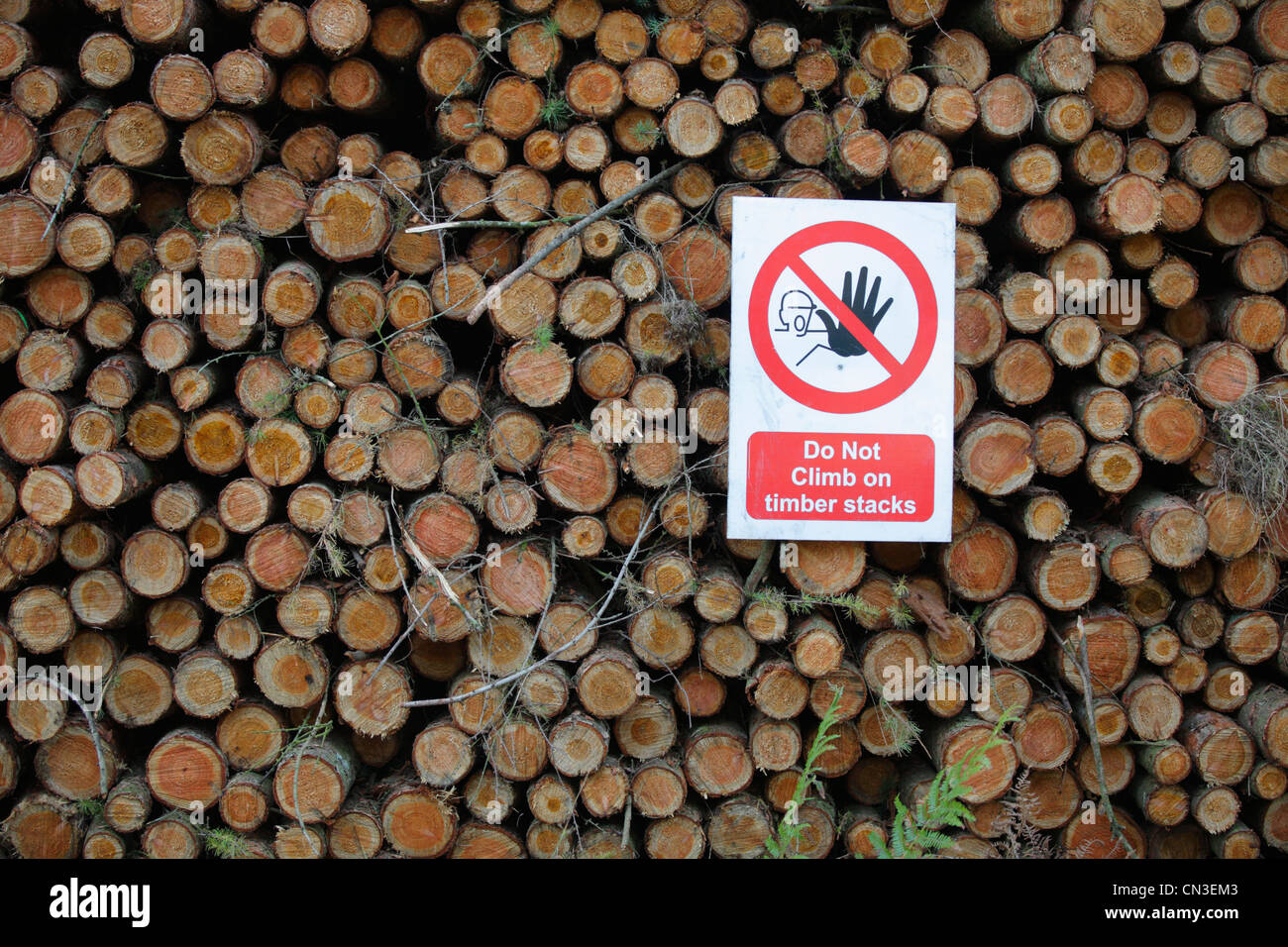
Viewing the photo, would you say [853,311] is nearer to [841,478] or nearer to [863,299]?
[863,299]

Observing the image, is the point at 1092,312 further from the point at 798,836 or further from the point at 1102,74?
the point at 798,836

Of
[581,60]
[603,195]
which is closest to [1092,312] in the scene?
[603,195]

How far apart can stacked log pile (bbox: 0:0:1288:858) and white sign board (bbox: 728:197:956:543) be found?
0.41 ft

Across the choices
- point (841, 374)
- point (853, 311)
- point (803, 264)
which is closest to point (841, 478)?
point (841, 374)

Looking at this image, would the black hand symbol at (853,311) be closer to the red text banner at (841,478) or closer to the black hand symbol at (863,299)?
the black hand symbol at (863,299)

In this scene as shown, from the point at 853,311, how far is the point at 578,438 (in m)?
1.09

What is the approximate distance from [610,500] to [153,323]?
5.58 ft

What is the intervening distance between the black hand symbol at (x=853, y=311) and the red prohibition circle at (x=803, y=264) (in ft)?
0.39

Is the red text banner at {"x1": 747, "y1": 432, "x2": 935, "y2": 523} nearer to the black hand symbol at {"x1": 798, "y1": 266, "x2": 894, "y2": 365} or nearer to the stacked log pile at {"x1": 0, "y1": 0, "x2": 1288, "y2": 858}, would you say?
the stacked log pile at {"x1": 0, "y1": 0, "x2": 1288, "y2": 858}

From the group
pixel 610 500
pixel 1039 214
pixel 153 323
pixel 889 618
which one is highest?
pixel 1039 214

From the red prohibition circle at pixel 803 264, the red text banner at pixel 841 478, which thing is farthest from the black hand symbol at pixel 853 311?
the red text banner at pixel 841 478

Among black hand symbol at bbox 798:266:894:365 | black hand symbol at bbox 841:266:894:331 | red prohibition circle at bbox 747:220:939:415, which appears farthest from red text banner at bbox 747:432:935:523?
black hand symbol at bbox 841:266:894:331

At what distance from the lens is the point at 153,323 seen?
2.95 metres

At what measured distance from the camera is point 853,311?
3.06 m
